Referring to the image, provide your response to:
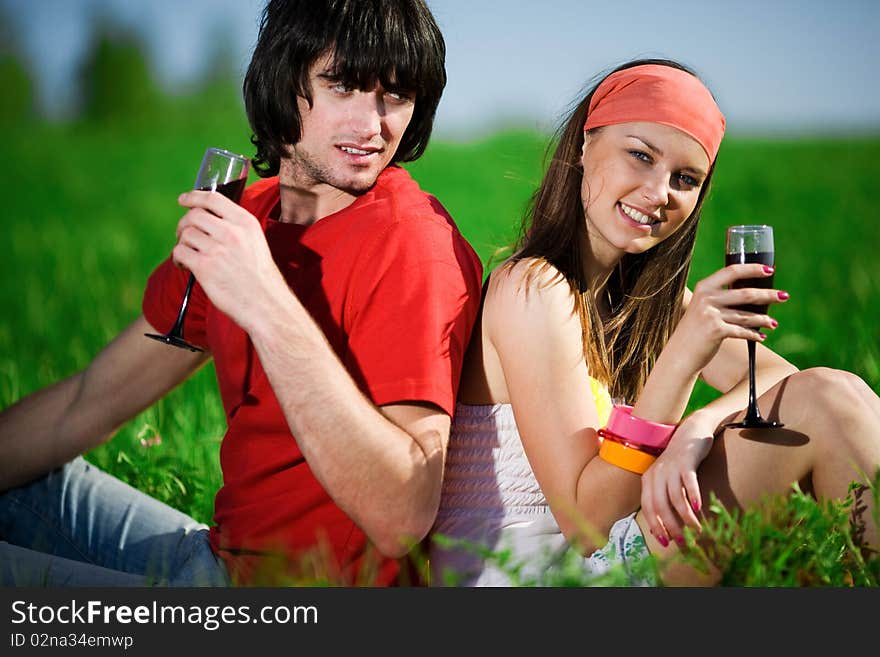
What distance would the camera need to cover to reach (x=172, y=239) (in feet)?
33.6

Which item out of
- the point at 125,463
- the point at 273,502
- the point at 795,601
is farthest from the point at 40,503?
the point at 795,601

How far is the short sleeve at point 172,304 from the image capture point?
2549mm

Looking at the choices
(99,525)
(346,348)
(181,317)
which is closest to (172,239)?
(99,525)

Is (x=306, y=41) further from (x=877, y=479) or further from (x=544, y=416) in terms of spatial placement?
(x=877, y=479)

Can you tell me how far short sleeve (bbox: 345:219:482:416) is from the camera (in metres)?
2.01

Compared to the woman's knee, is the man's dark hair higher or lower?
higher

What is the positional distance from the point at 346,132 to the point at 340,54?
0.16 metres

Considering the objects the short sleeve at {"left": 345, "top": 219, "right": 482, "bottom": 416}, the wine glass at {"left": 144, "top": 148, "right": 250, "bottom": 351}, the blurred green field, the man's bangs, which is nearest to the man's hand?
the short sleeve at {"left": 345, "top": 219, "right": 482, "bottom": 416}

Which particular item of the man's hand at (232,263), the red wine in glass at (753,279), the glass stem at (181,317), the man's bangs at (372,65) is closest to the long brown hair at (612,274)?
the red wine in glass at (753,279)

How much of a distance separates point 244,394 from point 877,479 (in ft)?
4.26

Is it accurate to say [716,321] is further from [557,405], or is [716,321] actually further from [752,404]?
[557,405]

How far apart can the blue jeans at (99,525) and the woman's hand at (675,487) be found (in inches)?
38.7

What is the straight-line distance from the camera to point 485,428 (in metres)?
2.28

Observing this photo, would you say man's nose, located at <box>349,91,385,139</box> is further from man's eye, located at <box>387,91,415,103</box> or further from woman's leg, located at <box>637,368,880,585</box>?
woman's leg, located at <box>637,368,880,585</box>
